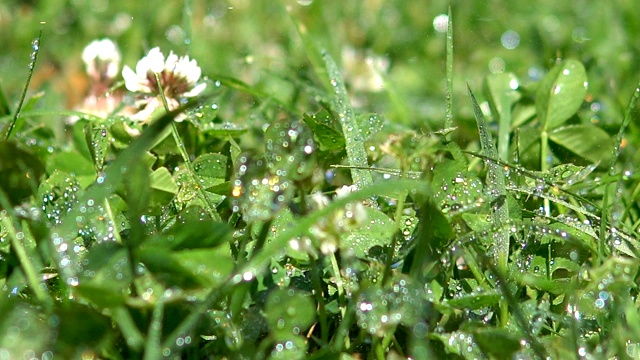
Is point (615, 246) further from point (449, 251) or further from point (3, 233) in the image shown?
point (3, 233)

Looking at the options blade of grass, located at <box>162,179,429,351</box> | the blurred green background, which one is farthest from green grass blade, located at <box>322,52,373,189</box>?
the blurred green background

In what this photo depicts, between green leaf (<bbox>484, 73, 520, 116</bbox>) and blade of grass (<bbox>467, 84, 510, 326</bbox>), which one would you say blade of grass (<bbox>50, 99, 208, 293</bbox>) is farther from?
green leaf (<bbox>484, 73, 520, 116</bbox>)

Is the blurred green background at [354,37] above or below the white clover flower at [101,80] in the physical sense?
below

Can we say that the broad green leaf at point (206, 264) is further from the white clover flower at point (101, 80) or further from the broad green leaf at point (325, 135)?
the white clover flower at point (101, 80)

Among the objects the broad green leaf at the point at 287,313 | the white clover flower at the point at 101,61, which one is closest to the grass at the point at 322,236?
the broad green leaf at the point at 287,313

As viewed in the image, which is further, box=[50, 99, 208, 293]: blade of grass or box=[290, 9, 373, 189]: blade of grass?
box=[290, 9, 373, 189]: blade of grass
